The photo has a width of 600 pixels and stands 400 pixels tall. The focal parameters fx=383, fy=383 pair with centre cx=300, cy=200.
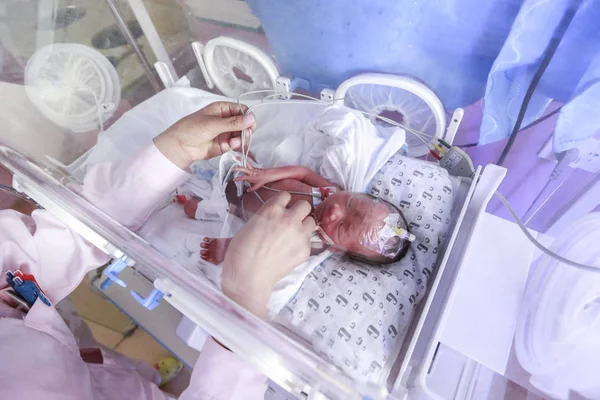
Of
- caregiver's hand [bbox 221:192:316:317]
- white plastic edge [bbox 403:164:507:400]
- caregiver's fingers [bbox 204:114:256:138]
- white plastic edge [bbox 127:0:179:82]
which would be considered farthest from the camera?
white plastic edge [bbox 127:0:179:82]

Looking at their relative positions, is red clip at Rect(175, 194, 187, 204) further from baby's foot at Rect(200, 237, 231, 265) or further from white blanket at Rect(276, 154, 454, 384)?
white blanket at Rect(276, 154, 454, 384)

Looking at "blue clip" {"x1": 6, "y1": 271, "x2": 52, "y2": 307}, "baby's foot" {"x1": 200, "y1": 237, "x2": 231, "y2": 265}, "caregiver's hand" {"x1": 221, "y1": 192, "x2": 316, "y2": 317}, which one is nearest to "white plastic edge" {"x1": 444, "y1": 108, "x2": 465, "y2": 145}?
"caregiver's hand" {"x1": 221, "y1": 192, "x2": 316, "y2": 317}

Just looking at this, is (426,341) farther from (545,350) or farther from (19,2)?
(19,2)

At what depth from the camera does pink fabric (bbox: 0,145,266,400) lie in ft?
2.71

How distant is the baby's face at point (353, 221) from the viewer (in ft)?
3.00

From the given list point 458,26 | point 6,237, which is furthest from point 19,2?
point 458,26

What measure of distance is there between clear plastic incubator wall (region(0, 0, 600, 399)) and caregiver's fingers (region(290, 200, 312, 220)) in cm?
12

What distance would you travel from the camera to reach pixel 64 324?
100cm

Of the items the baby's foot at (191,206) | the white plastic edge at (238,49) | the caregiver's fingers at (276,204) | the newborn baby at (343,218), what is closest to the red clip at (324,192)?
the newborn baby at (343,218)

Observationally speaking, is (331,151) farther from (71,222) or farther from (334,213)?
(71,222)

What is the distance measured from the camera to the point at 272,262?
0.80 meters

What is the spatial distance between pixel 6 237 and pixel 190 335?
0.64m

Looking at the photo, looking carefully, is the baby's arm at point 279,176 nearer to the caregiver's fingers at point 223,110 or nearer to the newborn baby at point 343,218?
the newborn baby at point 343,218

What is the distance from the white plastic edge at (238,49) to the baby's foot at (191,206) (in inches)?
16.2
